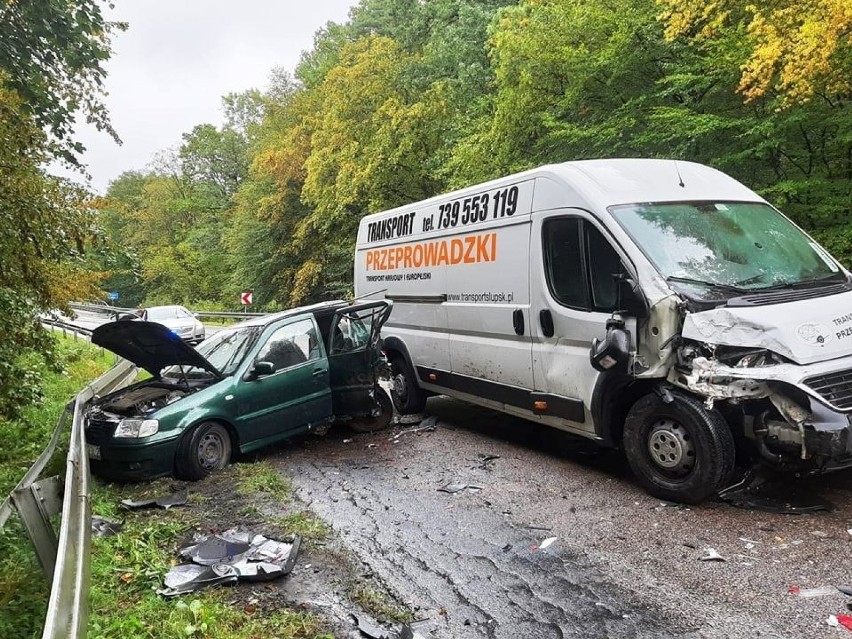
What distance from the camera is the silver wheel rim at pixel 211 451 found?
6.18 m

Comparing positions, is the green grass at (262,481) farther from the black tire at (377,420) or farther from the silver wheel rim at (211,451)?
the black tire at (377,420)

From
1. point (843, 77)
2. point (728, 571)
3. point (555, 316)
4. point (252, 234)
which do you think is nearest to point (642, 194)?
point (555, 316)

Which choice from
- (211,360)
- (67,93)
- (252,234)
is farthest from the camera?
(252,234)

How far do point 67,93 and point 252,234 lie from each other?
25453 mm

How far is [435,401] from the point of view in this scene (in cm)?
934

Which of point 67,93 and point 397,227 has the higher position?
point 67,93

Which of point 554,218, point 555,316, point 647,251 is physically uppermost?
point 554,218

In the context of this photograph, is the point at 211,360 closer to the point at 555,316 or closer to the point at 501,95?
the point at 555,316

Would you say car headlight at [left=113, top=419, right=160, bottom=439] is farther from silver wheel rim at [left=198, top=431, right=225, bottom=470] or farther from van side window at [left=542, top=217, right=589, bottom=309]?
van side window at [left=542, top=217, right=589, bottom=309]

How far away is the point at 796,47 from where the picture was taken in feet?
25.1

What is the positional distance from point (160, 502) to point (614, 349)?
161 inches

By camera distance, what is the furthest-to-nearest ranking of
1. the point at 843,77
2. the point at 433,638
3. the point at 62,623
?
1. the point at 843,77
2. the point at 433,638
3. the point at 62,623

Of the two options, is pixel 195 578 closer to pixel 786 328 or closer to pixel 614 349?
pixel 614 349

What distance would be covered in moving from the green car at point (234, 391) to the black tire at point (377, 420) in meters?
0.01
